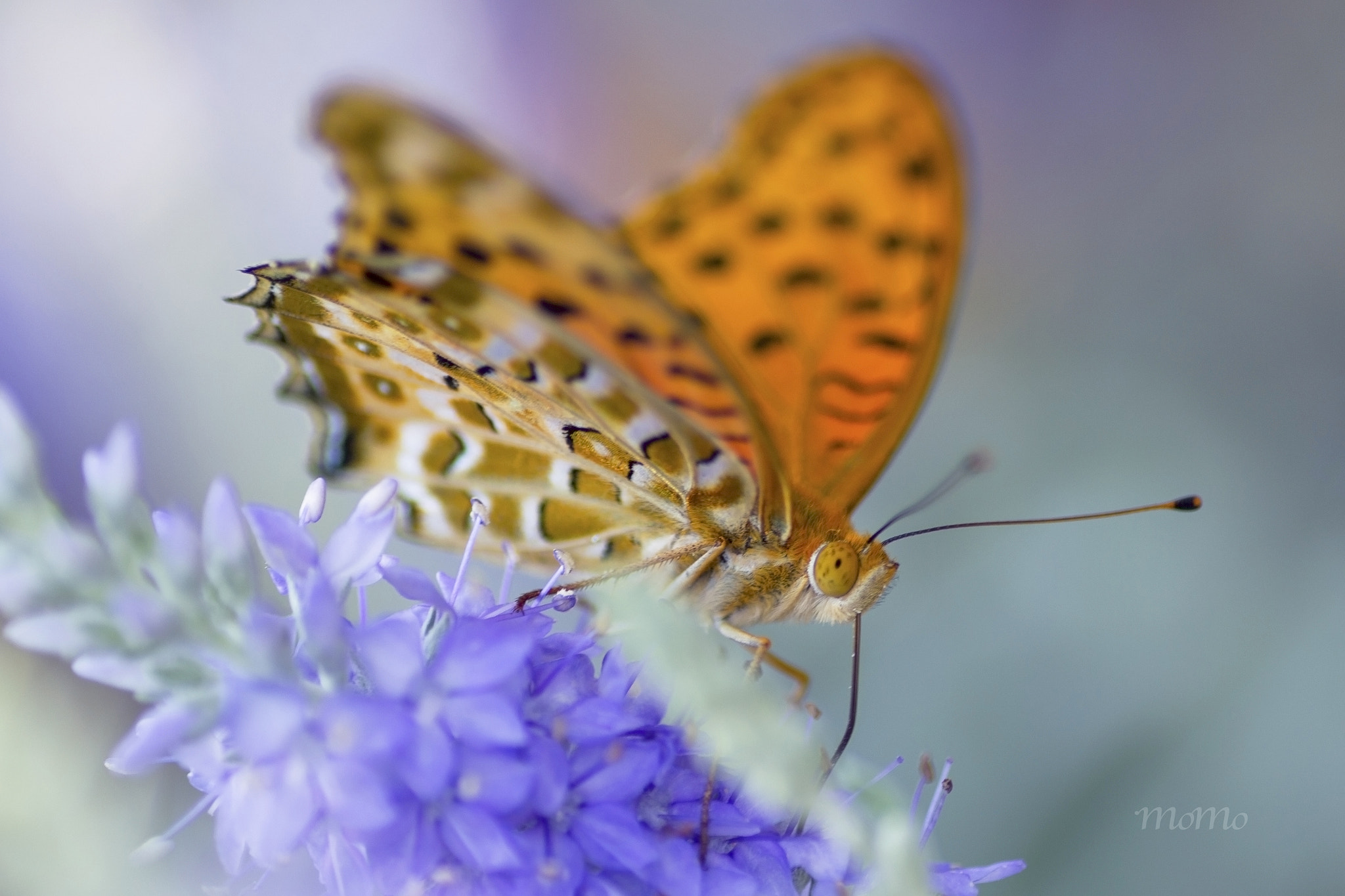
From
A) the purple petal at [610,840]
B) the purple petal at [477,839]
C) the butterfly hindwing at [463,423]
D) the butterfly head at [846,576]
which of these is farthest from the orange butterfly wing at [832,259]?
the purple petal at [477,839]

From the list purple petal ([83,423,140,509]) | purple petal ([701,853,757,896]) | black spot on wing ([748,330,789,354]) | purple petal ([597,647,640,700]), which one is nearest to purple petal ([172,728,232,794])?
purple petal ([83,423,140,509])

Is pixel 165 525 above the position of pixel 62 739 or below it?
above

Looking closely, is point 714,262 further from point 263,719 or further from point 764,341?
point 263,719

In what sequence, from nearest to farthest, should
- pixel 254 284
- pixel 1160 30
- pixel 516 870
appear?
pixel 516 870, pixel 254 284, pixel 1160 30

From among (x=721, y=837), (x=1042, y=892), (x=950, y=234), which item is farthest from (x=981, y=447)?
(x=721, y=837)

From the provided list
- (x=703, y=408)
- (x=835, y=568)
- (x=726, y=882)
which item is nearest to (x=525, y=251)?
(x=703, y=408)

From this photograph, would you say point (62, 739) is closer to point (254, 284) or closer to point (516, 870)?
point (254, 284)
